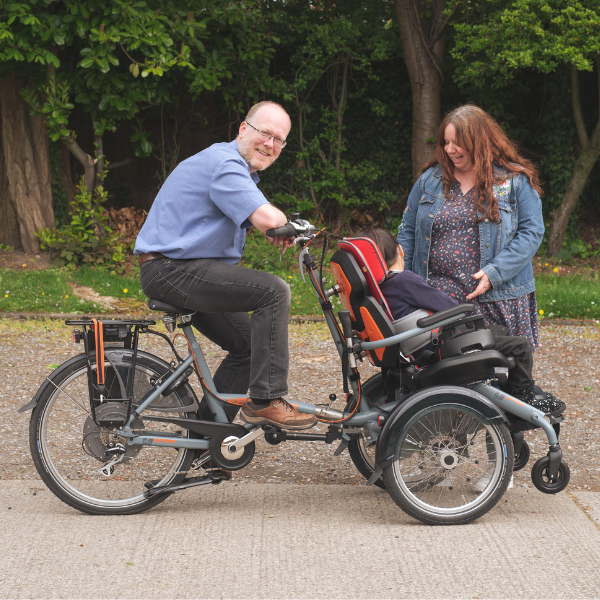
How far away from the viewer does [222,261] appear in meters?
3.41

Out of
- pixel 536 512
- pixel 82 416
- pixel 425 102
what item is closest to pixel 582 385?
pixel 536 512

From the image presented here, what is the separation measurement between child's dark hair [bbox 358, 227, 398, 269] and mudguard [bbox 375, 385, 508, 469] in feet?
1.92

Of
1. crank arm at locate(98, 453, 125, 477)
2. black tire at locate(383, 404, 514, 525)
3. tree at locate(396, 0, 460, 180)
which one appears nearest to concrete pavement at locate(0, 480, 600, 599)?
black tire at locate(383, 404, 514, 525)

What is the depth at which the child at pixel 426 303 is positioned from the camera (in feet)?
11.0

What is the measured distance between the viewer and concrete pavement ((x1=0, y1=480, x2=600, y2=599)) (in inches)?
111

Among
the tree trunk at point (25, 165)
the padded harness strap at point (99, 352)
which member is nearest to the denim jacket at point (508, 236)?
the padded harness strap at point (99, 352)

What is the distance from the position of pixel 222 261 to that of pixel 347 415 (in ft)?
2.88

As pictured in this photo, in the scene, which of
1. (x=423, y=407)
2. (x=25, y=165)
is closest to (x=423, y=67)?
(x=25, y=165)

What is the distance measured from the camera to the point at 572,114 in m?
11.8

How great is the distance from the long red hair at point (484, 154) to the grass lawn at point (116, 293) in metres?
3.67

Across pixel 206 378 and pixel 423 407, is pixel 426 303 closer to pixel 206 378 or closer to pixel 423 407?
pixel 423 407

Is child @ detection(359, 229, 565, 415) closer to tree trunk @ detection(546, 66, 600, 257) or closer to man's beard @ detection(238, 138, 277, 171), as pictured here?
man's beard @ detection(238, 138, 277, 171)

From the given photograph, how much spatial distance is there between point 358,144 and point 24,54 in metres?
5.45

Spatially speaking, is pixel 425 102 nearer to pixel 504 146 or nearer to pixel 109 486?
pixel 504 146
